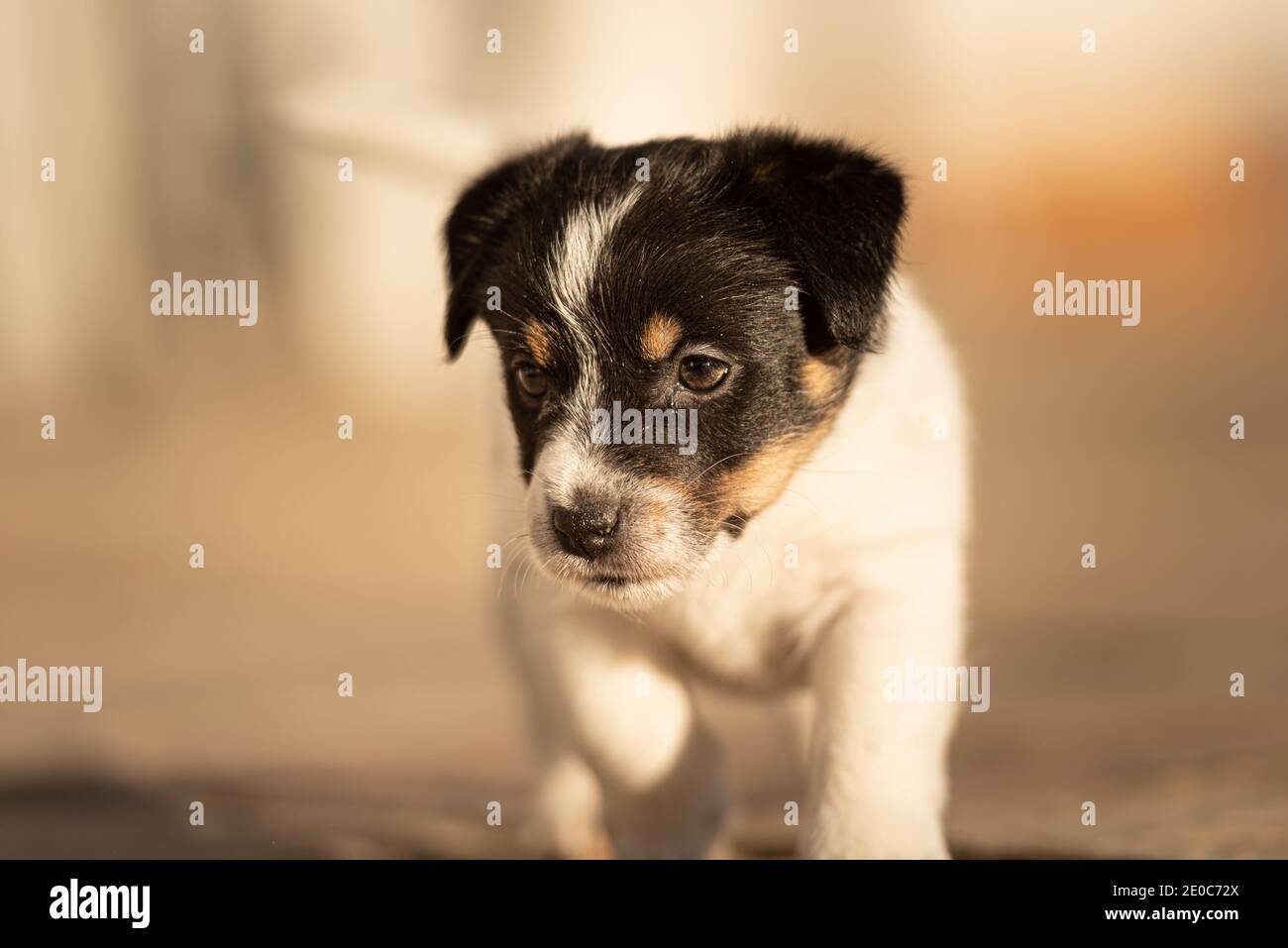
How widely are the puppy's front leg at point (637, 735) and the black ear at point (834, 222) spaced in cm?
72

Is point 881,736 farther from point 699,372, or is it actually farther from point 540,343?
point 540,343

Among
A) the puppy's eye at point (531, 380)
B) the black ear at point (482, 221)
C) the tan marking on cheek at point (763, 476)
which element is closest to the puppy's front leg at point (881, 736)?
the tan marking on cheek at point (763, 476)

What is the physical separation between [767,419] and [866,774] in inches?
26.6

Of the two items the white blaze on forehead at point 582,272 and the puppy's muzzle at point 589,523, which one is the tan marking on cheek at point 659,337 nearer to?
the white blaze on forehead at point 582,272

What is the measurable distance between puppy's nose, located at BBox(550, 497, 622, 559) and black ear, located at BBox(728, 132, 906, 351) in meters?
0.54

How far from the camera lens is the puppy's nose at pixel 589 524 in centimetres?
239

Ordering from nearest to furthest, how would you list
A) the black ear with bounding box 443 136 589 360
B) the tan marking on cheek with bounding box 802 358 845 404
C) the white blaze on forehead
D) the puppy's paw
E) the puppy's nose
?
1. the puppy's nose
2. the white blaze on forehead
3. the tan marking on cheek with bounding box 802 358 845 404
4. the black ear with bounding box 443 136 589 360
5. the puppy's paw

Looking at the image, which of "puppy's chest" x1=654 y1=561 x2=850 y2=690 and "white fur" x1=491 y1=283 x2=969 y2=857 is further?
"puppy's chest" x1=654 y1=561 x2=850 y2=690

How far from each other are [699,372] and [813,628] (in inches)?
23.2

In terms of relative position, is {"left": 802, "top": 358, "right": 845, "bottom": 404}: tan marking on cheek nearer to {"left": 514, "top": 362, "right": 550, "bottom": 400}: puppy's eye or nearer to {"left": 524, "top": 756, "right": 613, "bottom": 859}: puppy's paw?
{"left": 514, "top": 362, "right": 550, "bottom": 400}: puppy's eye

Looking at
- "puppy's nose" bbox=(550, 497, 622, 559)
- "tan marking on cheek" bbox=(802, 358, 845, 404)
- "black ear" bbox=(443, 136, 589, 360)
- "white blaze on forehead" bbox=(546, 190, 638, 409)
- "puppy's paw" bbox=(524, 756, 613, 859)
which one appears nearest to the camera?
"puppy's nose" bbox=(550, 497, 622, 559)

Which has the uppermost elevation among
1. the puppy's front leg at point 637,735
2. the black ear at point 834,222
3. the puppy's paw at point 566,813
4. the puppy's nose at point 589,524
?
the black ear at point 834,222

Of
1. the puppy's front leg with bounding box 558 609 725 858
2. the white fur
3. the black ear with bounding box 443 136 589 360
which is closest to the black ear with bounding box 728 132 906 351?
the white fur

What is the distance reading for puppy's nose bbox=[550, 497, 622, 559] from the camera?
2.39 m
